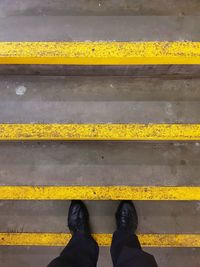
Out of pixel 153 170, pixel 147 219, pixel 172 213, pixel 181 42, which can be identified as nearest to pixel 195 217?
pixel 172 213

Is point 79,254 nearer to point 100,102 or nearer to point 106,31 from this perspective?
point 100,102

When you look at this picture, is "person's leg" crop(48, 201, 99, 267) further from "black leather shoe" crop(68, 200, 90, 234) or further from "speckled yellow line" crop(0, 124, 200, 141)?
"speckled yellow line" crop(0, 124, 200, 141)

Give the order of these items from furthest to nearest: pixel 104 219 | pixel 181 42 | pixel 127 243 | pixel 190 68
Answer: pixel 104 219, pixel 127 243, pixel 190 68, pixel 181 42

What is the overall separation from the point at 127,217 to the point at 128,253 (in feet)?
1.13

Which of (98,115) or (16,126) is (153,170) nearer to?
(98,115)

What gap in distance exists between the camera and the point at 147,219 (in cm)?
202

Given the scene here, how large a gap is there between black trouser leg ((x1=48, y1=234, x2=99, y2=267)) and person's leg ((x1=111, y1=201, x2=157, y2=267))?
124 mm

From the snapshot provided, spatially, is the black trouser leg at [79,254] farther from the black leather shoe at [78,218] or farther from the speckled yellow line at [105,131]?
the speckled yellow line at [105,131]

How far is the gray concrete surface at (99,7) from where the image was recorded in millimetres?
1532

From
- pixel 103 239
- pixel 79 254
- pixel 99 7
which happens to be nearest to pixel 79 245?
pixel 79 254

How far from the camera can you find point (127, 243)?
176cm

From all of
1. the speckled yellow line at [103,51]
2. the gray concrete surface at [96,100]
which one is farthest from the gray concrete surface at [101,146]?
the speckled yellow line at [103,51]

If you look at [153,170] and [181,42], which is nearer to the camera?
[181,42]

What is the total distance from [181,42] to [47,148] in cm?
95
